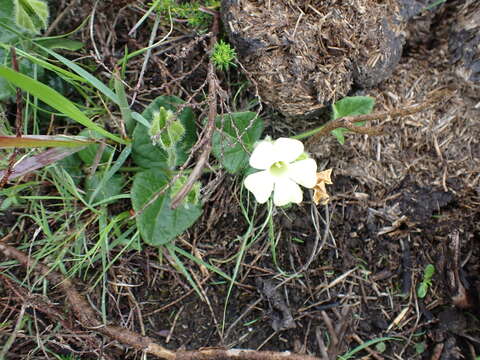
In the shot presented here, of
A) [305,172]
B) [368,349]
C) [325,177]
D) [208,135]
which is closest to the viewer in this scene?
[208,135]

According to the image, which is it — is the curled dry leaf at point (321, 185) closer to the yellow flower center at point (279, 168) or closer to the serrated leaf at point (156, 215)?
the yellow flower center at point (279, 168)

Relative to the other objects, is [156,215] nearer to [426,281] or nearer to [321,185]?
[321,185]

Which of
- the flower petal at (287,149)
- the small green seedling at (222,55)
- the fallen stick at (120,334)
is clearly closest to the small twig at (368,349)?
the fallen stick at (120,334)

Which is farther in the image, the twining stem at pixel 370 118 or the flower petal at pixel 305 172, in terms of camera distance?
the flower petal at pixel 305 172

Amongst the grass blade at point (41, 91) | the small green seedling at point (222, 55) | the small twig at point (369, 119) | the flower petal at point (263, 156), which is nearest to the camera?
the grass blade at point (41, 91)

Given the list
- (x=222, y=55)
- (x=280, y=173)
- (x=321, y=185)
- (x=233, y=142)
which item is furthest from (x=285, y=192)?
(x=222, y=55)
